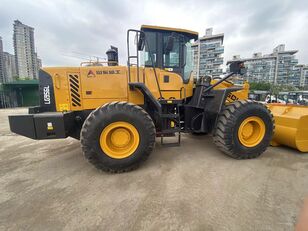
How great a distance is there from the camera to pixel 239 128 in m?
3.58

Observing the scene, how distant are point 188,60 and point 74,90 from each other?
2692 millimetres

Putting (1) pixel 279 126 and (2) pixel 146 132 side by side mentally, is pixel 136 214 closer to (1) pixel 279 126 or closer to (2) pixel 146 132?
(2) pixel 146 132

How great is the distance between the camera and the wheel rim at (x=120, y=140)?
307cm

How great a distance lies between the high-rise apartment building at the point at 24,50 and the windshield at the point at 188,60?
41.3m

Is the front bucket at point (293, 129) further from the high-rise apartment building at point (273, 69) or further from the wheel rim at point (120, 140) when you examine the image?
the high-rise apartment building at point (273, 69)

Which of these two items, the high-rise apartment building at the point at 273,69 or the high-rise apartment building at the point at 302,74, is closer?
the high-rise apartment building at the point at 273,69

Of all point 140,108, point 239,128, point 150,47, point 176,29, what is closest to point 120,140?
point 140,108

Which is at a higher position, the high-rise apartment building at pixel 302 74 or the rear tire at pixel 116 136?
the high-rise apartment building at pixel 302 74

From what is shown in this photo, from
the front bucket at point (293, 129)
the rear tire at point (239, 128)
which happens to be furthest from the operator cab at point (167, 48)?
the front bucket at point (293, 129)

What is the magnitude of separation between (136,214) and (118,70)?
2711 millimetres

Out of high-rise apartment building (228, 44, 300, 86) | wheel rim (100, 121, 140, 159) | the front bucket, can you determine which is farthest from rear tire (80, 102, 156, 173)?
high-rise apartment building (228, 44, 300, 86)

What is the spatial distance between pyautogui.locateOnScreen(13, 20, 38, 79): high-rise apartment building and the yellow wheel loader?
133 ft

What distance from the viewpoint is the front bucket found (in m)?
3.88

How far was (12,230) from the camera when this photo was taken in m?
1.88
